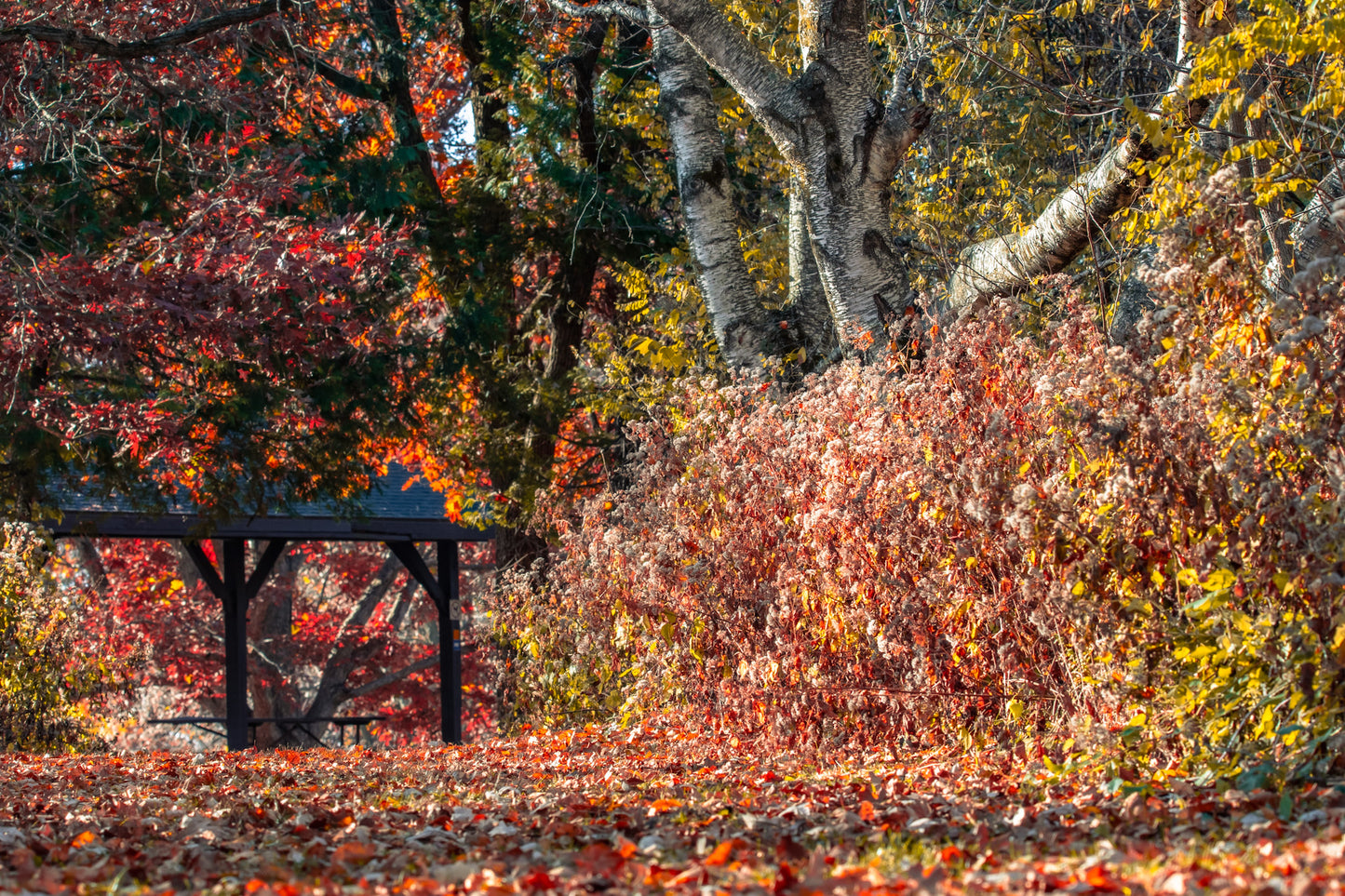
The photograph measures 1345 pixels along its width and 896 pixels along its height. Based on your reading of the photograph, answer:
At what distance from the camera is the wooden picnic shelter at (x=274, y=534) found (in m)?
13.1

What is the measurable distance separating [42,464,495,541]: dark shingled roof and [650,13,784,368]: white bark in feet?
18.3

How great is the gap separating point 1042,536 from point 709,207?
16.9 feet

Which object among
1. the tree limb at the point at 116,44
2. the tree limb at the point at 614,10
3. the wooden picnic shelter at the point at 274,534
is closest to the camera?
the tree limb at the point at 116,44

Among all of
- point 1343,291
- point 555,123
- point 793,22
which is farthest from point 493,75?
point 1343,291

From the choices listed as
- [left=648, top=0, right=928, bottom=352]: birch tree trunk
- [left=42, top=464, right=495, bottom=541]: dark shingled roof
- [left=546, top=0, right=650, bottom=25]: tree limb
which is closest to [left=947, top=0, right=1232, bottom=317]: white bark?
[left=648, top=0, right=928, bottom=352]: birch tree trunk

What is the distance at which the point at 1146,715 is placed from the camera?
4109 mm

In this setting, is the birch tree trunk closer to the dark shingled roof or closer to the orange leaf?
the orange leaf

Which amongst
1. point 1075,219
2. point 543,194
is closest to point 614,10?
point 543,194

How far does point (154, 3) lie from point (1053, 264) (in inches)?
263

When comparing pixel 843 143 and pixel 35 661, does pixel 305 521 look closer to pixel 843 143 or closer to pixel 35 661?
pixel 35 661

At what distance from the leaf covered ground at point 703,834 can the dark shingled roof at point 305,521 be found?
7.47 metres

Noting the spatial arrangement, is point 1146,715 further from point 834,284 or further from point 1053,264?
point 834,284

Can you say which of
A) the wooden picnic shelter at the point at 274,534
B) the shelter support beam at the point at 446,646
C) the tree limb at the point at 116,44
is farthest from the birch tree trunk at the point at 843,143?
the shelter support beam at the point at 446,646

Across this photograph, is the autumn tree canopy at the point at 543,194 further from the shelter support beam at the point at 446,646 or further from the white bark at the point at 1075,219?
the shelter support beam at the point at 446,646
